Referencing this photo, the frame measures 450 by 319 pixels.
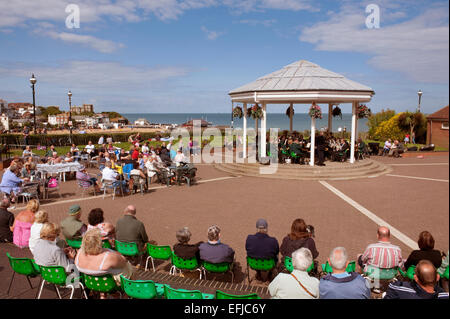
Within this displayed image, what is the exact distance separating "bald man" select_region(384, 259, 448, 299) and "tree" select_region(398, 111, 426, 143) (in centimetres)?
3051

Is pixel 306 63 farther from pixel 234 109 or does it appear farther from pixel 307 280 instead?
pixel 307 280

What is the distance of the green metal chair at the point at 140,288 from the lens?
13.6 feet

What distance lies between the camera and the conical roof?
15.6m

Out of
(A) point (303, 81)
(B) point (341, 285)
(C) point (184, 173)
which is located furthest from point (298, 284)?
(A) point (303, 81)

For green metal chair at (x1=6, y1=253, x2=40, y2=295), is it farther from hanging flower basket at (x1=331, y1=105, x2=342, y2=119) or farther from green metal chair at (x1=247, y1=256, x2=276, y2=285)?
hanging flower basket at (x1=331, y1=105, x2=342, y2=119)

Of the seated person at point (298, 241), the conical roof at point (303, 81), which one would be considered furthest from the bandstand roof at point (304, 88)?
the seated person at point (298, 241)

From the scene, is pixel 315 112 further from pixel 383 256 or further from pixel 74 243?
pixel 74 243

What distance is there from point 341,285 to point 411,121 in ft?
101

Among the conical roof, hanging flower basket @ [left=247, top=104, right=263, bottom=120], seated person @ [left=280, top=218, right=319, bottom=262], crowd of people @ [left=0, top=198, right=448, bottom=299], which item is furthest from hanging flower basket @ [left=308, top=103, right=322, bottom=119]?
seated person @ [left=280, top=218, right=319, bottom=262]

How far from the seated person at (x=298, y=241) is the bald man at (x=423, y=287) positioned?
180 centimetres

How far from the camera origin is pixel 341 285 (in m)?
3.66

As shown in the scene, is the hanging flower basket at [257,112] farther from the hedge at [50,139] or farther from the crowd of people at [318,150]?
the hedge at [50,139]
